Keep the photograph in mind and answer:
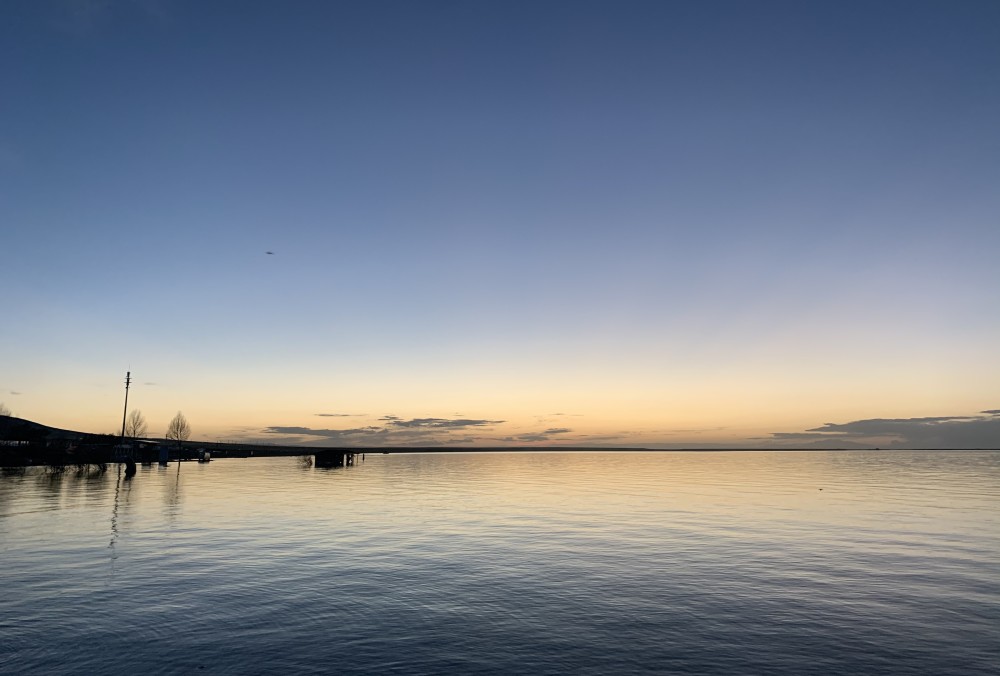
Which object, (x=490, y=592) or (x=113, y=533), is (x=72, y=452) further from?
(x=490, y=592)

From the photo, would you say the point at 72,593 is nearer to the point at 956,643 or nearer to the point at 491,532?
the point at 491,532

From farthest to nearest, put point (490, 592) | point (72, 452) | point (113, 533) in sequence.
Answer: point (72, 452)
point (113, 533)
point (490, 592)

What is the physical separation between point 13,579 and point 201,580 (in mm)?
8512

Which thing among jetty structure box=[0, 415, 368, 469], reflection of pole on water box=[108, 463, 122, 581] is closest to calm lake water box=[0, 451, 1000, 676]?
reflection of pole on water box=[108, 463, 122, 581]

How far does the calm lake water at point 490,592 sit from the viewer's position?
19.7m

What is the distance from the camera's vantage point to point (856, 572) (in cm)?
3369

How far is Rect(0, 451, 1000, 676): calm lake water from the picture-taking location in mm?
19672

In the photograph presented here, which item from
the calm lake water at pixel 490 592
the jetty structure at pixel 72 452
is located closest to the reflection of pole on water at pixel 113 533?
the calm lake water at pixel 490 592

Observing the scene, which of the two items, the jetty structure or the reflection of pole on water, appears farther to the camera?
the jetty structure

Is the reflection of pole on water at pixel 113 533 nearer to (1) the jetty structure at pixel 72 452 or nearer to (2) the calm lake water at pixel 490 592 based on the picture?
(2) the calm lake water at pixel 490 592

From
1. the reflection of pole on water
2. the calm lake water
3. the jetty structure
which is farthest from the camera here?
the jetty structure

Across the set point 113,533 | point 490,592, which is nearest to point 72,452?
point 113,533

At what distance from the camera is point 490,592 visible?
28172 mm

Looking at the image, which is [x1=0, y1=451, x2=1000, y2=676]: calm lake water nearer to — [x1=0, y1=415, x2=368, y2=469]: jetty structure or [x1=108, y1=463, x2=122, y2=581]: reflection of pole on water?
[x1=108, y1=463, x2=122, y2=581]: reflection of pole on water
